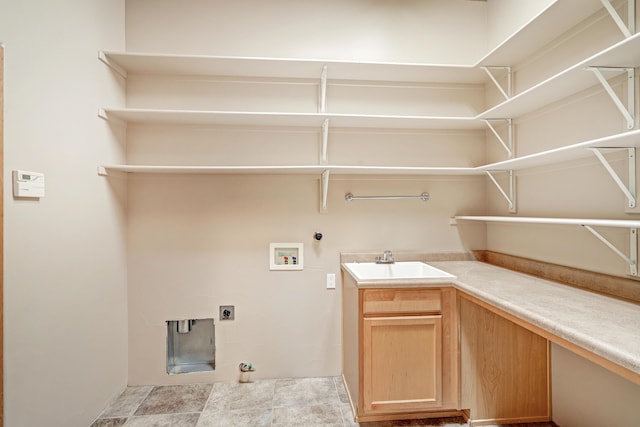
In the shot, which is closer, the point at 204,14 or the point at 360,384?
the point at 360,384

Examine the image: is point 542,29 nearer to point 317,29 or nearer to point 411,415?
point 317,29

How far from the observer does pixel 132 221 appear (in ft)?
7.13

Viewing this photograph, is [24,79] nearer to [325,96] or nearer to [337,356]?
[325,96]

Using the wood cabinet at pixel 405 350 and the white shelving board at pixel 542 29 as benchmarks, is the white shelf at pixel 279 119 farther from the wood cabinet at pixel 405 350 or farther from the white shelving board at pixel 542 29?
the wood cabinet at pixel 405 350

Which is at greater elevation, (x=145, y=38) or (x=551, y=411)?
(x=145, y=38)

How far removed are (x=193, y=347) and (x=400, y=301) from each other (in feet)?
5.20

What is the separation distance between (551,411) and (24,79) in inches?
126

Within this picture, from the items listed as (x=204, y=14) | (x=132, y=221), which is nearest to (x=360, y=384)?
(x=132, y=221)

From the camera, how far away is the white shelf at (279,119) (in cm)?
192

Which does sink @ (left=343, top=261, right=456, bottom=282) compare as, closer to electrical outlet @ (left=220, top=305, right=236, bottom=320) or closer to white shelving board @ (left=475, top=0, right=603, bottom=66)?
electrical outlet @ (left=220, top=305, right=236, bottom=320)

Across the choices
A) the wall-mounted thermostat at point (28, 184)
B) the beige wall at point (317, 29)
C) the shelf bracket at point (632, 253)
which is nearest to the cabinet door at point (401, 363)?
the shelf bracket at point (632, 253)

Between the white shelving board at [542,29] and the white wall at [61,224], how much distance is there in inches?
95.2

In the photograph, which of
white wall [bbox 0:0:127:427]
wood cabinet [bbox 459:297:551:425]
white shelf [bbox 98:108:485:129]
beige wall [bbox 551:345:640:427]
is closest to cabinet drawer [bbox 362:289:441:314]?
wood cabinet [bbox 459:297:551:425]

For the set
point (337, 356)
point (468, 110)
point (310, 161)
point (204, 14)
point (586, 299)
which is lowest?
point (337, 356)
